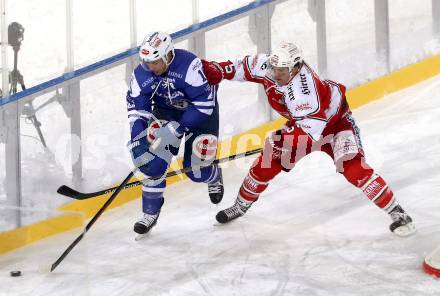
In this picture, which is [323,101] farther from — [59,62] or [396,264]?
[59,62]

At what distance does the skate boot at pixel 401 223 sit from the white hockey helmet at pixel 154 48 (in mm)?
1330

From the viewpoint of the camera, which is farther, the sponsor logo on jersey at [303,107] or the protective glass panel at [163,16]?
the protective glass panel at [163,16]

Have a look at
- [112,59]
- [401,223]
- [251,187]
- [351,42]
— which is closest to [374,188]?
[401,223]

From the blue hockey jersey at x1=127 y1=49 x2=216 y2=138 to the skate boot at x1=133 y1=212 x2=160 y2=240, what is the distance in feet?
1.42

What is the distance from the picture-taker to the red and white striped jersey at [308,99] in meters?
4.25

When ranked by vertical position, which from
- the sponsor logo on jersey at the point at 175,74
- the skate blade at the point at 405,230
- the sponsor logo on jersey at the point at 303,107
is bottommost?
the skate blade at the point at 405,230

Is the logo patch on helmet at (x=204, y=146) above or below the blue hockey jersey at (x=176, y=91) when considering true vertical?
below

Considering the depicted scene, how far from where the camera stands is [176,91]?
182 inches

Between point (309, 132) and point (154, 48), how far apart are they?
85 centimetres

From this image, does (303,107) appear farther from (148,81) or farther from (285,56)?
(148,81)

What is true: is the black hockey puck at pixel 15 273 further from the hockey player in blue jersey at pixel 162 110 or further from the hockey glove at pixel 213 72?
the hockey glove at pixel 213 72

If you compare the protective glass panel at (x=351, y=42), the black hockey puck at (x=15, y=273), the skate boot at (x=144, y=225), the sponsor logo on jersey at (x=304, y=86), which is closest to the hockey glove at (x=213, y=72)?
the sponsor logo on jersey at (x=304, y=86)

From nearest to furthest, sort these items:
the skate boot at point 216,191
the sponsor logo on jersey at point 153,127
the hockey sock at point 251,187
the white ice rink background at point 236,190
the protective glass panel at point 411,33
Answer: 1. the white ice rink background at point 236,190
2. the hockey sock at point 251,187
3. the sponsor logo on jersey at point 153,127
4. the skate boot at point 216,191
5. the protective glass panel at point 411,33

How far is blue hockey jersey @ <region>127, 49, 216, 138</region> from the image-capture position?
4.57m
